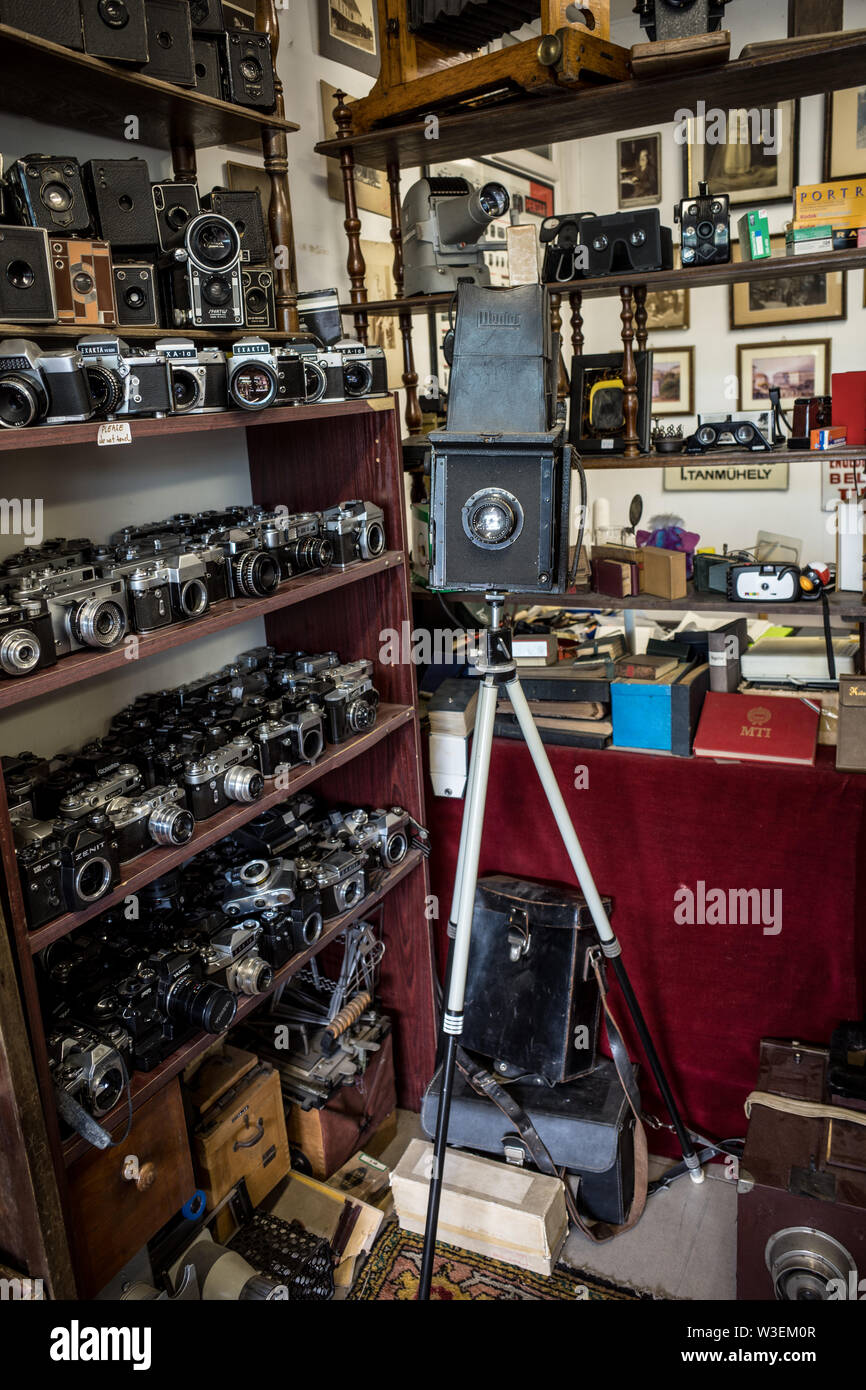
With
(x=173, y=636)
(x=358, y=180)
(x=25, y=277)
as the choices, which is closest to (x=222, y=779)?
(x=173, y=636)

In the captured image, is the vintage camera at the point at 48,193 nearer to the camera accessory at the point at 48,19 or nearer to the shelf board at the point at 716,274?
the camera accessory at the point at 48,19

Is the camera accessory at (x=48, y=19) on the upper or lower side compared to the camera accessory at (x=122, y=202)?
upper

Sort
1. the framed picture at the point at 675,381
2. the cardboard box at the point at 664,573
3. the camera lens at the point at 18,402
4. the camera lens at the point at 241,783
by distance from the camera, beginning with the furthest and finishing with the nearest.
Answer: the framed picture at the point at 675,381
the cardboard box at the point at 664,573
the camera lens at the point at 241,783
the camera lens at the point at 18,402

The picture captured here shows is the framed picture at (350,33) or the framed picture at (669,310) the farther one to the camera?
the framed picture at (669,310)

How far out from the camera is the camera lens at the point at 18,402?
141 cm

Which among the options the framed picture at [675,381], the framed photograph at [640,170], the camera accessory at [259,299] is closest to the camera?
the camera accessory at [259,299]

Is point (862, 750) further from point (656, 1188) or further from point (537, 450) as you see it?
point (656, 1188)

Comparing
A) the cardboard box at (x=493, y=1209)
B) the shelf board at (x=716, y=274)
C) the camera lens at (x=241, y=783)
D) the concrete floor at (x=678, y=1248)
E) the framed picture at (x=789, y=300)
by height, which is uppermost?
the framed picture at (x=789, y=300)

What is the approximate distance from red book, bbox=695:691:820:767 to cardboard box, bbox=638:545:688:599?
0.28 m

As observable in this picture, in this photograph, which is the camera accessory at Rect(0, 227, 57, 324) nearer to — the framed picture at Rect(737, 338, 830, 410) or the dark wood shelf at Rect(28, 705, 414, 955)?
the dark wood shelf at Rect(28, 705, 414, 955)

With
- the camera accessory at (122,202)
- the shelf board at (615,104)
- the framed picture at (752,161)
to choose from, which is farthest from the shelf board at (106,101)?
the framed picture at (752,161)

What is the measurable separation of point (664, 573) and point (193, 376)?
1183mm

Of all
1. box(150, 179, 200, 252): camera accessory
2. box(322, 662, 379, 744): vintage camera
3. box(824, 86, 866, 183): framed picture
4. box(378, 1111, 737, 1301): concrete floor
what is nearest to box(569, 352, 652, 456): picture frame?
box(322, 662, 379, 744): vintage camera

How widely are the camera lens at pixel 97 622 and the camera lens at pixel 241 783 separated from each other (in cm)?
37
